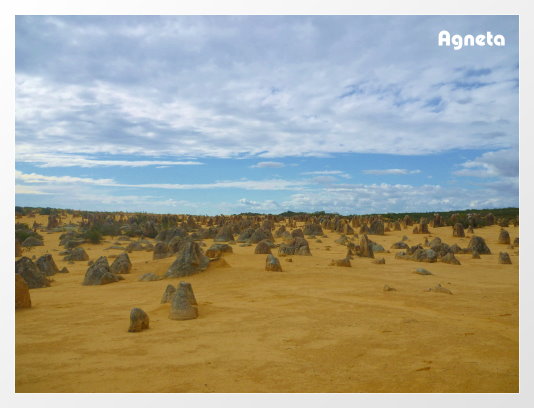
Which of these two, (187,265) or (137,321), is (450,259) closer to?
(187,265)

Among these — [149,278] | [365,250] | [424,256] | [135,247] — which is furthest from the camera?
[135,247]

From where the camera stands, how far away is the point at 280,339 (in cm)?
558

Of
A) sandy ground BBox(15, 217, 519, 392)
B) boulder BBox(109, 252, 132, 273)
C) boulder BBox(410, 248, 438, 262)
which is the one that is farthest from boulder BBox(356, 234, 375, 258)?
boulder BBox(109, 252, 132, 273)

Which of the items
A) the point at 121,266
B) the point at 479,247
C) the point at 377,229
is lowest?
the point at 121,266

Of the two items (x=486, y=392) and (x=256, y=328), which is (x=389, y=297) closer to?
(x=256, y=328)

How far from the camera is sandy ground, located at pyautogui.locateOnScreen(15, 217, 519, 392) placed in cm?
427

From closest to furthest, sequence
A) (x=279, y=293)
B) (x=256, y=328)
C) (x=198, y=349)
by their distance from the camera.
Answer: (x=198, y=349)
(x=256, y=328)
(x=279, y=293)

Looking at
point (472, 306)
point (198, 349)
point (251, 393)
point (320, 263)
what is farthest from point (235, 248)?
point (251, 393)

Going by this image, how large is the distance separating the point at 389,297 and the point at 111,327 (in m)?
4.87

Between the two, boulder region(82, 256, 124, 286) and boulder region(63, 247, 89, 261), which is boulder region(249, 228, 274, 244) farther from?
boulder region(82, 256, 124, 286)

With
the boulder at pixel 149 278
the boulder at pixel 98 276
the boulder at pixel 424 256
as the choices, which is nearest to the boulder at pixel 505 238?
the boulder at pixel 424 256

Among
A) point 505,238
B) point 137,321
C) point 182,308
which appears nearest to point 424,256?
point 505,238

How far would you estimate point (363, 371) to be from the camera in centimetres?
447
